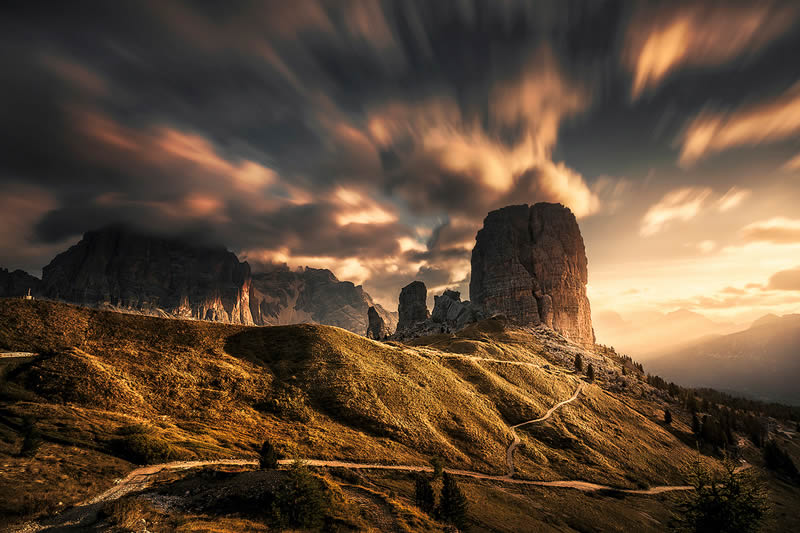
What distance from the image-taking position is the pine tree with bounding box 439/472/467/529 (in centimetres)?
3444

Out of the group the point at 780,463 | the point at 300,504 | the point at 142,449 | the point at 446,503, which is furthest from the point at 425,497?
the point at 780,463

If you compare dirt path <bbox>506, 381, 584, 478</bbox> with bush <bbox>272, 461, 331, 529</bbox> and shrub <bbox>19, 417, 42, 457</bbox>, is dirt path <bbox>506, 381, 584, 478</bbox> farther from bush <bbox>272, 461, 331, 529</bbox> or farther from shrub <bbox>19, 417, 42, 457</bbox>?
shrub <bbox>19, 417, 42, 457</bbox>

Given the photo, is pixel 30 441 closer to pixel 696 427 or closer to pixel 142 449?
pixel 142 449

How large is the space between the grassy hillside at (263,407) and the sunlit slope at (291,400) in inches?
10.4

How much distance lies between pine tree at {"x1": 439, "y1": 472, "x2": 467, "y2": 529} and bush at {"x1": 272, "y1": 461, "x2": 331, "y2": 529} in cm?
1454

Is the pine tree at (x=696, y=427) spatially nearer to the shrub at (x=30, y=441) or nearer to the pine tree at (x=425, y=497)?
the pine tree at (x=425, y=497)

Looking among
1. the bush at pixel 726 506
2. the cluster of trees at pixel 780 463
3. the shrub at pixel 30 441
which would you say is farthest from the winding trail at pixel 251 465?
the cluster of trees at pixel 780 463

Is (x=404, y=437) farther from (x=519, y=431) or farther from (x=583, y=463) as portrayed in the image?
(x=583, y=463)

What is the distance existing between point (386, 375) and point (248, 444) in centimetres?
4009

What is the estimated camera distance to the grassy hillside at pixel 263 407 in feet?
101

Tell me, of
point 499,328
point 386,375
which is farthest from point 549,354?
point 386,375

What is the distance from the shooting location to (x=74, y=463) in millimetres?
25562

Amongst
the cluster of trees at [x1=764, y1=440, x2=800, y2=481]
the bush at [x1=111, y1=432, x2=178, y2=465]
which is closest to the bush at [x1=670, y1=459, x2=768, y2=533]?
the bush at [x1=111, y1=432, x2=178, y2=465]

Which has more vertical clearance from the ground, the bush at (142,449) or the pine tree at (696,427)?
the bush at (142,449)
